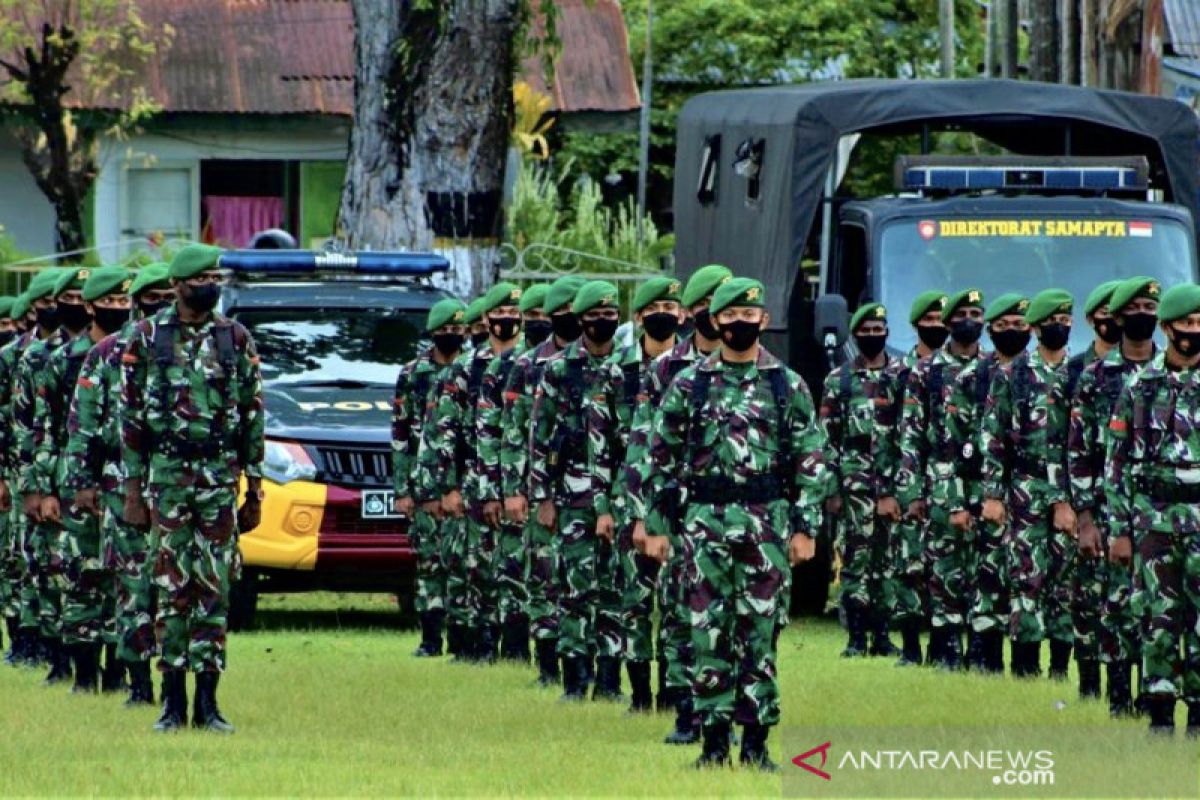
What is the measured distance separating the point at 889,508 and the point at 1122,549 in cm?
421

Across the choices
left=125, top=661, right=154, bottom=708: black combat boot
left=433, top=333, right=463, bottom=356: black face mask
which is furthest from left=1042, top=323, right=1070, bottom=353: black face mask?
Answer: left=125, top=661, right=154, bottom=708: black combat boot

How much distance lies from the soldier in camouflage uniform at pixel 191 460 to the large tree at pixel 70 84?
2053 cm

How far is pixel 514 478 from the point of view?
15.8 meters

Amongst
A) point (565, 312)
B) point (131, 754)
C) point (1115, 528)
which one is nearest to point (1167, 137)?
point (565, 312)

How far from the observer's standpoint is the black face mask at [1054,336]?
15250 mm

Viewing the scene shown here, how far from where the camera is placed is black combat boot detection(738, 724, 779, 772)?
11.8 meters

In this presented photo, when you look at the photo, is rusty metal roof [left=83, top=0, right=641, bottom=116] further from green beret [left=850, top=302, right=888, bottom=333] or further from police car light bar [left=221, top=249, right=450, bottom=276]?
green beret [left=850, top=302, right=888, bottom=333]

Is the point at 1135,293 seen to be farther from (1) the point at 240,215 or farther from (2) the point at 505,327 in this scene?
(1) the point at 240,215

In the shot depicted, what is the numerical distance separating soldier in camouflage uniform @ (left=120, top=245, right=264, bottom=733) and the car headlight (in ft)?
16.3

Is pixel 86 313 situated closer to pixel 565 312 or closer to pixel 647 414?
pixel 565 312

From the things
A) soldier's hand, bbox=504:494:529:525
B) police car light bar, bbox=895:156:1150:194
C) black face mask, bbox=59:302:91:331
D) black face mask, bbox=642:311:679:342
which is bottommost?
soldier's hand, bbox=504:494:529:525

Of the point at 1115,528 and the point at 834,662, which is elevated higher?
the point at 1115,528

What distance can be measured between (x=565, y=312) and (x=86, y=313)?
2.52 m

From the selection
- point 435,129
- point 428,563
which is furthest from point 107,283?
point 435,129
